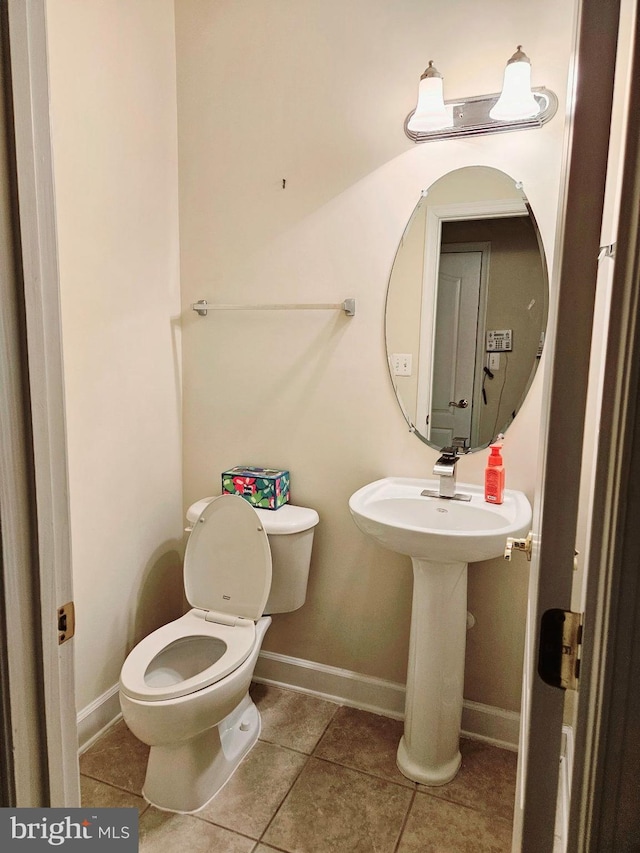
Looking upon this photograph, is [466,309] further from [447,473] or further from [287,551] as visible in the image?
[287,551]

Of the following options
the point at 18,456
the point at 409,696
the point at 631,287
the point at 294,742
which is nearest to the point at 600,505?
the point at 631,287

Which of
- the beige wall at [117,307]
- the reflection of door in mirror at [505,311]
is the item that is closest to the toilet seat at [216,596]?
the beige wall at [117,307]

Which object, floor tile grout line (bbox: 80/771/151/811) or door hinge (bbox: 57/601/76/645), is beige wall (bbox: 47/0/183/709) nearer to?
floor tile grout line (bbox: 80/771/151/811)

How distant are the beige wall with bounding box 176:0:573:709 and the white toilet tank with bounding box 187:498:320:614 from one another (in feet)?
0.36

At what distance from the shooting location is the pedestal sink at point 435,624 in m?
1.69

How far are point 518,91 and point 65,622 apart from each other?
70.0 inches

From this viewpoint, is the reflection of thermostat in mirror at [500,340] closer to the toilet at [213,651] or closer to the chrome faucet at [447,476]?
the chrome faucet at [447,476]

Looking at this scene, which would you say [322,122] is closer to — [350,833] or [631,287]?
[631,287]

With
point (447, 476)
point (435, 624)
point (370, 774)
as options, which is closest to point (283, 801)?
point (370, 774)

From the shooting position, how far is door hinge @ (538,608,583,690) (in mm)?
599

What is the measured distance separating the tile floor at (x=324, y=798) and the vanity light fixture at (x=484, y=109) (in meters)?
2.08

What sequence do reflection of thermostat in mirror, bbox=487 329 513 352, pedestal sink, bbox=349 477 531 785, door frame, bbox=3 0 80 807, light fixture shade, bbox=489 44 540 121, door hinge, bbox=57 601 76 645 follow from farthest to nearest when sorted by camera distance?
reflection of thermostat in mirror, bbox=487 329 513 352
pedestal sink, bbox=349 477 531 785
light fixture shade, bbox=489 44 540 121
door hinge, bbox=57 601 76 645
door frame, bbox=3 0 80 807

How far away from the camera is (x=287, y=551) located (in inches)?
78.3

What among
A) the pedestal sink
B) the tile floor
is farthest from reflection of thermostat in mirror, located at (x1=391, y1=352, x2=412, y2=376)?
the tile floor
